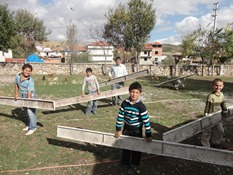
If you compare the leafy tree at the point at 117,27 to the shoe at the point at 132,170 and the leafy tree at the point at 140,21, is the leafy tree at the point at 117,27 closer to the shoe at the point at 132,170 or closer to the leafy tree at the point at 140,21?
the leafy tree at the point at 140,21

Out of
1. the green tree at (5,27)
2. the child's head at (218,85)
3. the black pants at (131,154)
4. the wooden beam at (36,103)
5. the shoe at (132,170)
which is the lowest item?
the shoe at (132,170)

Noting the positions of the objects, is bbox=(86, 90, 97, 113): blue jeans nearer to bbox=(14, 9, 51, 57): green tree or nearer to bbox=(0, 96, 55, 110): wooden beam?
bbox=(0, 96, 55, 110): wooden beam

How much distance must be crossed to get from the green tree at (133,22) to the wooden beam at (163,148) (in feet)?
90.6

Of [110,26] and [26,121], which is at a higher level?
[110,26]

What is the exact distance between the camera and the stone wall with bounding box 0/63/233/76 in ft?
87.5

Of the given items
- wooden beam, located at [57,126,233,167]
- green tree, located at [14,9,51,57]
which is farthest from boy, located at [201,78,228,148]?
green tree, located at [14,9,51,57]

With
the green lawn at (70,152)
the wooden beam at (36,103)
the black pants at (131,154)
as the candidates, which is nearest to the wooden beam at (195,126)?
the green lawn at (70,152)

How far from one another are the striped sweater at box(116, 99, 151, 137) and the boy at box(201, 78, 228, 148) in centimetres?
185

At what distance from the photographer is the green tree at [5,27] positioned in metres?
21.9

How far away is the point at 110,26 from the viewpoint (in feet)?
107

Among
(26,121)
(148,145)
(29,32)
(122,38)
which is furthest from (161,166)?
(29,32)

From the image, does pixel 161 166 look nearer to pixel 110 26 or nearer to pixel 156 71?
pixel 156 71

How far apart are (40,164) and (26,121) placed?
9.86 feet

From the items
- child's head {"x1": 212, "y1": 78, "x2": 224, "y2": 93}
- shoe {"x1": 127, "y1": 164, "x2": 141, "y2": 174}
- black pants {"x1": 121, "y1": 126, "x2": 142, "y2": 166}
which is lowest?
shoe {"x1": 127, "y1": 164, "x2": 141, "y2": 174}
